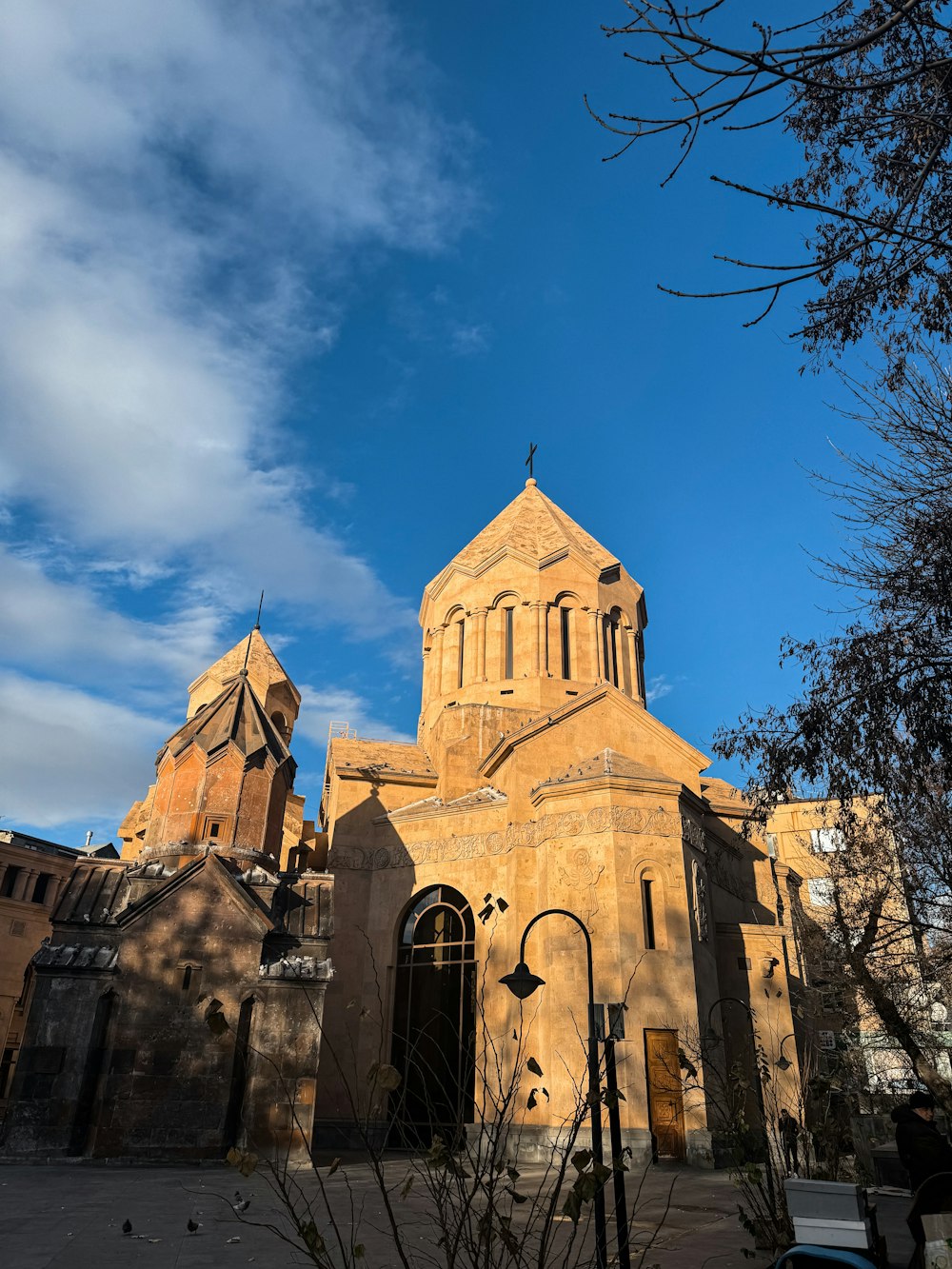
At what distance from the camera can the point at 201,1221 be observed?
8.93 meters

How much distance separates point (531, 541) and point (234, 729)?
11.3m

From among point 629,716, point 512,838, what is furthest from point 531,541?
point 512,838

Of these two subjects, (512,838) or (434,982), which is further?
(434,982)

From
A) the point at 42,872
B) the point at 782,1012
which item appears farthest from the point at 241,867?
the point at 42,872

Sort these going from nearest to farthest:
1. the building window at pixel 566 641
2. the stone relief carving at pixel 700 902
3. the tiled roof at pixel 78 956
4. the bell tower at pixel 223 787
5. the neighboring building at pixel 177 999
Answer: the neighboring building at pixel 177 999 → the tiled roof at pixel 78 956 → the stone relief carving at pixel 700 902 → the bell tower at pixel 223 787 → the building window at pixel 566 641

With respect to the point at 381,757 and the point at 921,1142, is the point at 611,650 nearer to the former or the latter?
the point at 381,757

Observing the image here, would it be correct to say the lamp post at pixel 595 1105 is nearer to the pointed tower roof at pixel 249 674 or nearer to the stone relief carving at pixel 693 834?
the stone relief carving at pixel 693 834

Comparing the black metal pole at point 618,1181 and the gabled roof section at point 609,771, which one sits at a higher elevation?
the gabled roof section at point 609,771

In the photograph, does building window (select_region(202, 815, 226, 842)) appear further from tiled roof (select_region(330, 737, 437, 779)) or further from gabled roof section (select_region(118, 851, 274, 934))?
tiled roof (select_region(330, 737, 437, 779))

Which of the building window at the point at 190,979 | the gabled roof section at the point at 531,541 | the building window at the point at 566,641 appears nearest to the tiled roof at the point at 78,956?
the building window at the point at 190,979

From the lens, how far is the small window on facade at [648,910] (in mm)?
15758

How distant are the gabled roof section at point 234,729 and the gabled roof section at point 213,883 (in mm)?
2940

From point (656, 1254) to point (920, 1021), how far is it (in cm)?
1323

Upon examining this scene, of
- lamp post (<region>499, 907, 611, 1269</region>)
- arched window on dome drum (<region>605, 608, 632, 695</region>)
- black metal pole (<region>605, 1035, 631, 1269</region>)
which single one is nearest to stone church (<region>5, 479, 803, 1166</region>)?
arched window on dome drum (<region>605, 608, 632, 695</region>)
